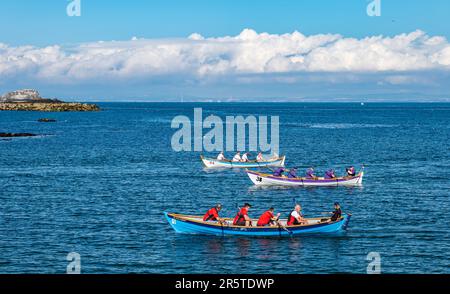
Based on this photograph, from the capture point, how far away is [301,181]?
64.4 meters

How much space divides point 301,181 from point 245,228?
23.3m

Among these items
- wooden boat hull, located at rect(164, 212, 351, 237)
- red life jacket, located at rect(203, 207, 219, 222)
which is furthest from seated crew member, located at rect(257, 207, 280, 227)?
red life jacket, located at rect(203, 207, 219, 222)

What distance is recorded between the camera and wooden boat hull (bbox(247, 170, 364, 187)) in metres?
64.3

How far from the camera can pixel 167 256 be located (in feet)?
125

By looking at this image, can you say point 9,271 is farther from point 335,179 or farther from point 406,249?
point 335,179

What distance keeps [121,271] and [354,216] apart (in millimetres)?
21516

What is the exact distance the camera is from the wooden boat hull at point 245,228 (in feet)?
138

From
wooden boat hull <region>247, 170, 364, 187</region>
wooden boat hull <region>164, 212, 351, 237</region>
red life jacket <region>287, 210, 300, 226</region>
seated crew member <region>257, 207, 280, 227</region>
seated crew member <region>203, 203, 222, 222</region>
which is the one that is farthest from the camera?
wooden boat hull <region>247, 170, 364, 187</region>

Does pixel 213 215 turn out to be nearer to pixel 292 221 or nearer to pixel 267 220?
pixel 267 220

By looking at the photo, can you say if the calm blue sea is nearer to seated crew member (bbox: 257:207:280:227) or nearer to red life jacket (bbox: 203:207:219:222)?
seated crew member (bbox: 257:207:280:227)

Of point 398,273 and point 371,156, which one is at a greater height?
point 371,156

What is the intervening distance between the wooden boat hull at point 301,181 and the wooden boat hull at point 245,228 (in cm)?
2084

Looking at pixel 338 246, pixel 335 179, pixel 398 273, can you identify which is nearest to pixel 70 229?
pixel 338 246

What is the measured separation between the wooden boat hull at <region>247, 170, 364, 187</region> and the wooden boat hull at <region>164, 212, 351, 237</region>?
20841 mm
